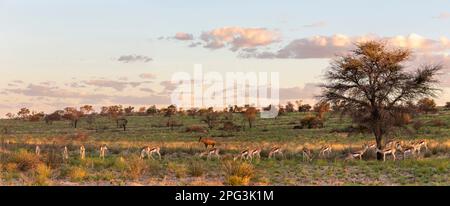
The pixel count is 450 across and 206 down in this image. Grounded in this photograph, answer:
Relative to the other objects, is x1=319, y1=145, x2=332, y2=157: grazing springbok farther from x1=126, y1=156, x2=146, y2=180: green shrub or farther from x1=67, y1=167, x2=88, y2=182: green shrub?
x1=67, y1=167, x2=88, y2=182: green shrub

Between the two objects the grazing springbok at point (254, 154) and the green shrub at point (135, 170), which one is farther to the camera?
the grazing springbok at point (254, 154)

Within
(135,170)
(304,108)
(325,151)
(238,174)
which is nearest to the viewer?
(238,174)

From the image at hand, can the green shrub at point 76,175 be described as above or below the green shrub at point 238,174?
below

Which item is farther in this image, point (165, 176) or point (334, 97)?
point (334, 97)

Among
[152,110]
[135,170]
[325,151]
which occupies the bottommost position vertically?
[325,151]

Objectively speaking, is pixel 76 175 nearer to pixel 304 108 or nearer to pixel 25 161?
pixel 25 161

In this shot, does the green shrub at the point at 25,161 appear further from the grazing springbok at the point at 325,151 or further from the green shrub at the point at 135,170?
the grazing springbok at the point at 325,151

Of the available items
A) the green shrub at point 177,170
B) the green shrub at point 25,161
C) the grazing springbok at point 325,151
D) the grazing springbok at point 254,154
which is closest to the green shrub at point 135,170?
the green shrub at point 177,170

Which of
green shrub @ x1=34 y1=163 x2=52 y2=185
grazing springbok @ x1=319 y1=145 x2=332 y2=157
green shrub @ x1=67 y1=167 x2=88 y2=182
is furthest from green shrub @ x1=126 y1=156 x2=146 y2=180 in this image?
grazing springbok @ x1=319 y1=145 x2=332 y2=157

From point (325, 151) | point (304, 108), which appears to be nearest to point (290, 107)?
point (304, 108)

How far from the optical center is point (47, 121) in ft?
335

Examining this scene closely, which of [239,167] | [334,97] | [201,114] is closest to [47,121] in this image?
[201,114]
